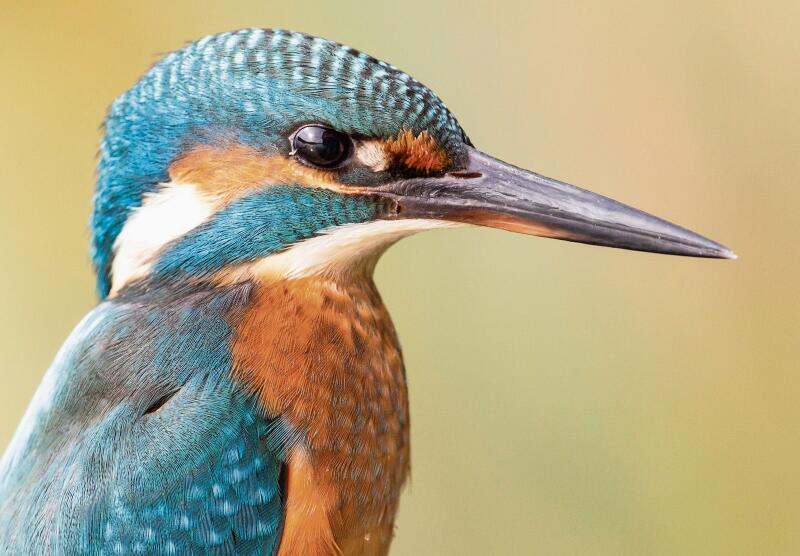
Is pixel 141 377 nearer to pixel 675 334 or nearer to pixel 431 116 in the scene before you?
pixel 431 116

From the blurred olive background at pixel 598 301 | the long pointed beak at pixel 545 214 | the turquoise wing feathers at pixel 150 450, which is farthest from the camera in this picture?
the blurred olive background at pixel 598 301

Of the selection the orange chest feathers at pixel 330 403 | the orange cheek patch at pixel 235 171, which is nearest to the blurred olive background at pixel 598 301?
the orange chest feathers at pixel 330 403

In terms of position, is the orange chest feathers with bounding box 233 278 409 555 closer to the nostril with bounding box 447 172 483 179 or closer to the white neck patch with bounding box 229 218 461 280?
the white neck patch with bounding box 229 218 461 280

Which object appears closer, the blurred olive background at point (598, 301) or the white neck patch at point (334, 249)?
the white neck patch at point (334, 249)

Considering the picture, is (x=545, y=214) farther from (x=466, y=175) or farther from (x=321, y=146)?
(x=321, y=146)

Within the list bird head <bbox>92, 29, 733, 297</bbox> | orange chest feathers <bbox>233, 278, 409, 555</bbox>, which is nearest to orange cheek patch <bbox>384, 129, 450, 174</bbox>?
bird head <bbox>92, 29, 733, 297</bbox>

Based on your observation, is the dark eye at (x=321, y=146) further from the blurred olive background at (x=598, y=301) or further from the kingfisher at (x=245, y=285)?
the blurred olive background at (x=598, y=301)

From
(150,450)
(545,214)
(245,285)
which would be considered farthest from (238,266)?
(545,214)
